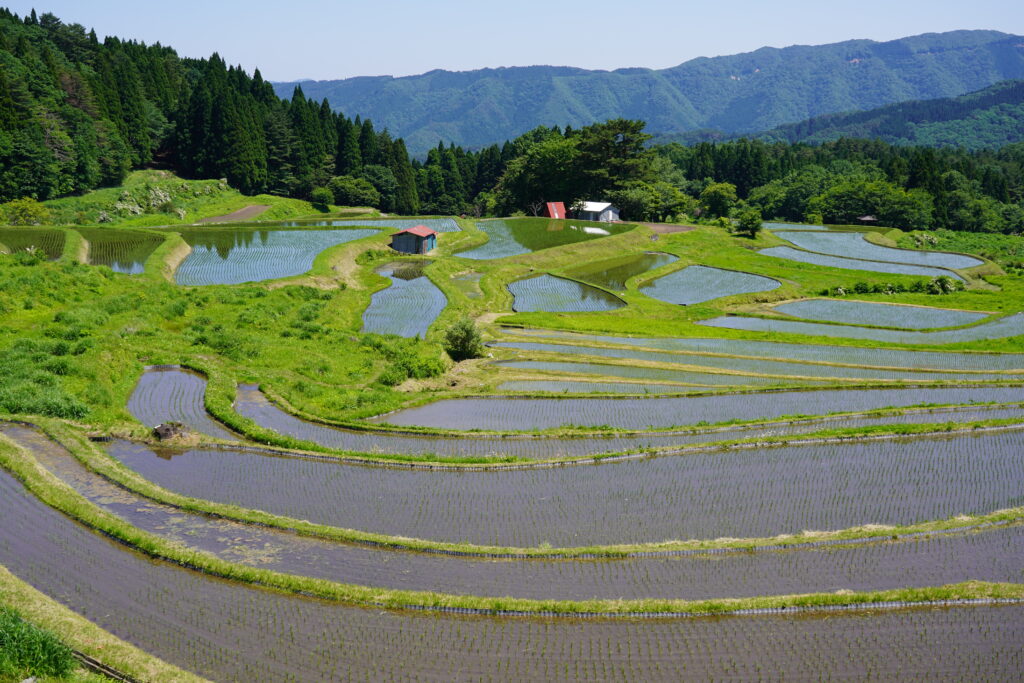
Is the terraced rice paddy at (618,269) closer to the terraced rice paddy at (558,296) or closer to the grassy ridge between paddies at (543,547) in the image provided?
the terraced rice paddy at (558,296)

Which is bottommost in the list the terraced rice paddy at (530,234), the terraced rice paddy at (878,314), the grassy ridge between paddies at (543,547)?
the terraced rice paddy at (878,314)

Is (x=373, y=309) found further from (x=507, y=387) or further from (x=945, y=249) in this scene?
(x=945, y=249)

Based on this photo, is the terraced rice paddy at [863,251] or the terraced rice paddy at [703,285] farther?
the terraced rice paddy at [863,251]

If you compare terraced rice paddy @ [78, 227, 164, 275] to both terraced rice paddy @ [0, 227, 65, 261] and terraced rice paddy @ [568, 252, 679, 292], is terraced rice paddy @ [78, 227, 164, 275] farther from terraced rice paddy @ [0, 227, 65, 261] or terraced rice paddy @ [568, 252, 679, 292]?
terraced rice paddy @ [568, 252, 679, 292]

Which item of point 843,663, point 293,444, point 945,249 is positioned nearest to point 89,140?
point 293,444

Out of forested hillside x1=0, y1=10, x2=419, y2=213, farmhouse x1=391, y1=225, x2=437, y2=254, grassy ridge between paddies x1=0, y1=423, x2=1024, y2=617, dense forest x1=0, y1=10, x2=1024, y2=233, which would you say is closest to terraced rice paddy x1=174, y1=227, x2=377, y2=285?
farmhouse x1=391, y1=225, x2=437, y2=254

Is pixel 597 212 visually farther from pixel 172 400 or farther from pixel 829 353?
pixel 172 400

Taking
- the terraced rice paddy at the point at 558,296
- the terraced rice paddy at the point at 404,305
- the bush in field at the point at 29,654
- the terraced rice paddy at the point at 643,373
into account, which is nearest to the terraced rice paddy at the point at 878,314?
the terraced rice paddy at the point at 558,296
